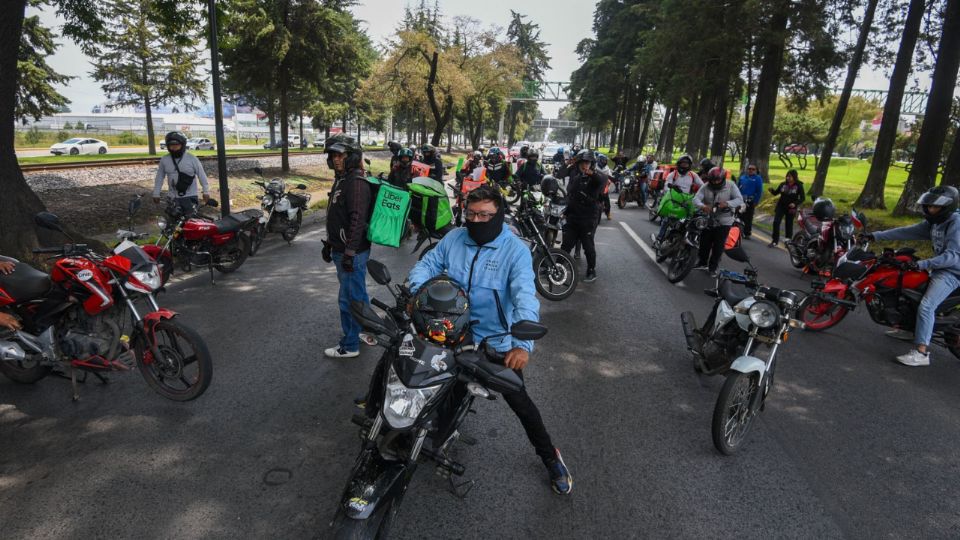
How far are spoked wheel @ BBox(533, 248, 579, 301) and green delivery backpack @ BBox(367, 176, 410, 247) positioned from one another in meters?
3.02

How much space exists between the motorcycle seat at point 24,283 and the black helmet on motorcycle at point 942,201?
7931 millimetres

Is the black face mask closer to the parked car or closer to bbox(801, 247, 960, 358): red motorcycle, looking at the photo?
bbox(801, 247, 960, 358): red motorcycle

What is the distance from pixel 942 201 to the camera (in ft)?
17.2

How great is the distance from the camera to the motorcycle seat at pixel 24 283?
3.79 meters

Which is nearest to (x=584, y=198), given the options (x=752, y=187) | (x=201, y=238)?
(x=201, y=238)

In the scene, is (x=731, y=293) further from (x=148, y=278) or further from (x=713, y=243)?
(x=148, y=278)

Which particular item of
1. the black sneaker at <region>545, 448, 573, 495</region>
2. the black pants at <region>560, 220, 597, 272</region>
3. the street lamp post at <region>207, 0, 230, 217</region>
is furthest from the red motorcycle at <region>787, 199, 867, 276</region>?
the street lamp post at <region>207, 0, 230, 217</region>

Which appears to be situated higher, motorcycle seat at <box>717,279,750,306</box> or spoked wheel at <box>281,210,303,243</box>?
motorcycle seat at <box>717,279,750,306</box>

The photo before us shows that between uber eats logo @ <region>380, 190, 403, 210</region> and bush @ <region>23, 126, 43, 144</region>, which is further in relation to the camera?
bush @ <region>23, 126, 43, 144</region>

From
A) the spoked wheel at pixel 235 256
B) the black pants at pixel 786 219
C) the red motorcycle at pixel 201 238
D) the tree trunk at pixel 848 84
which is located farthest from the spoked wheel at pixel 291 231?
the tree trunk at pixel 848 84

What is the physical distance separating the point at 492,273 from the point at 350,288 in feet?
7.50

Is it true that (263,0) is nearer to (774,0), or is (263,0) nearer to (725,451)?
(774,0)

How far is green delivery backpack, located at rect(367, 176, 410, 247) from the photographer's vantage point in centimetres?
470

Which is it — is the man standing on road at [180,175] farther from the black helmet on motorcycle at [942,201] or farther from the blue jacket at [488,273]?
the black helmet on motorcycle at [942,201]
